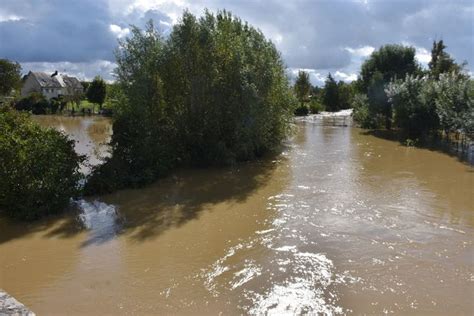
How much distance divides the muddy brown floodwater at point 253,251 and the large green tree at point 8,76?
41.3 metres

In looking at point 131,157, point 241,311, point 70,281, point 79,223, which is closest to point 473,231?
point 241,311

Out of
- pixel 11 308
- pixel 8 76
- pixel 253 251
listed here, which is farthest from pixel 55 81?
pixel 11 308

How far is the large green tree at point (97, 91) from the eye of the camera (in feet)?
181

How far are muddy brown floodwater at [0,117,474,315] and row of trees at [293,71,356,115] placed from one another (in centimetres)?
4258

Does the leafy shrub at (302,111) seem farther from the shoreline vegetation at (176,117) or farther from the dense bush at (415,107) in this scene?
the shoreline vegetation at (176,117)

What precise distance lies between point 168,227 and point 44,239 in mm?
2771

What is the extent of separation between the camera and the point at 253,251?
28.6 feet

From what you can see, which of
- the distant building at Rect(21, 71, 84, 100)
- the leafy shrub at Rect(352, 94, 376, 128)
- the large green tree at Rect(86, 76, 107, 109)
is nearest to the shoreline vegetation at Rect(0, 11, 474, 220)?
the leafy shrub at Rect(352, 94, 376, 128)

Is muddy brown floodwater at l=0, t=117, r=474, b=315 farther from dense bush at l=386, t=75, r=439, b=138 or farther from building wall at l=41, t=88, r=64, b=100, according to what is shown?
building wall at l=41, t=88, r=64, b=100

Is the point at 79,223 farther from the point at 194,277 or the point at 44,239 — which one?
the point at 194,277

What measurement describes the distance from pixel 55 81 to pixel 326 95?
45.1 meters

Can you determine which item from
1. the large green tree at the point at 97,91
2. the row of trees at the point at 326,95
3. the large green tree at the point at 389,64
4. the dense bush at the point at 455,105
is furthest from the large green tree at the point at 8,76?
the dense bush at the point at 455,105

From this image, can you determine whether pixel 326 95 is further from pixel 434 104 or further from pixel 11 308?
pixel 11 308

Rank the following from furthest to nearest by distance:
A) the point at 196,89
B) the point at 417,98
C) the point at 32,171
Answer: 1. the point at 417,98
2. the point at 196,89
3. the point at 32,171
